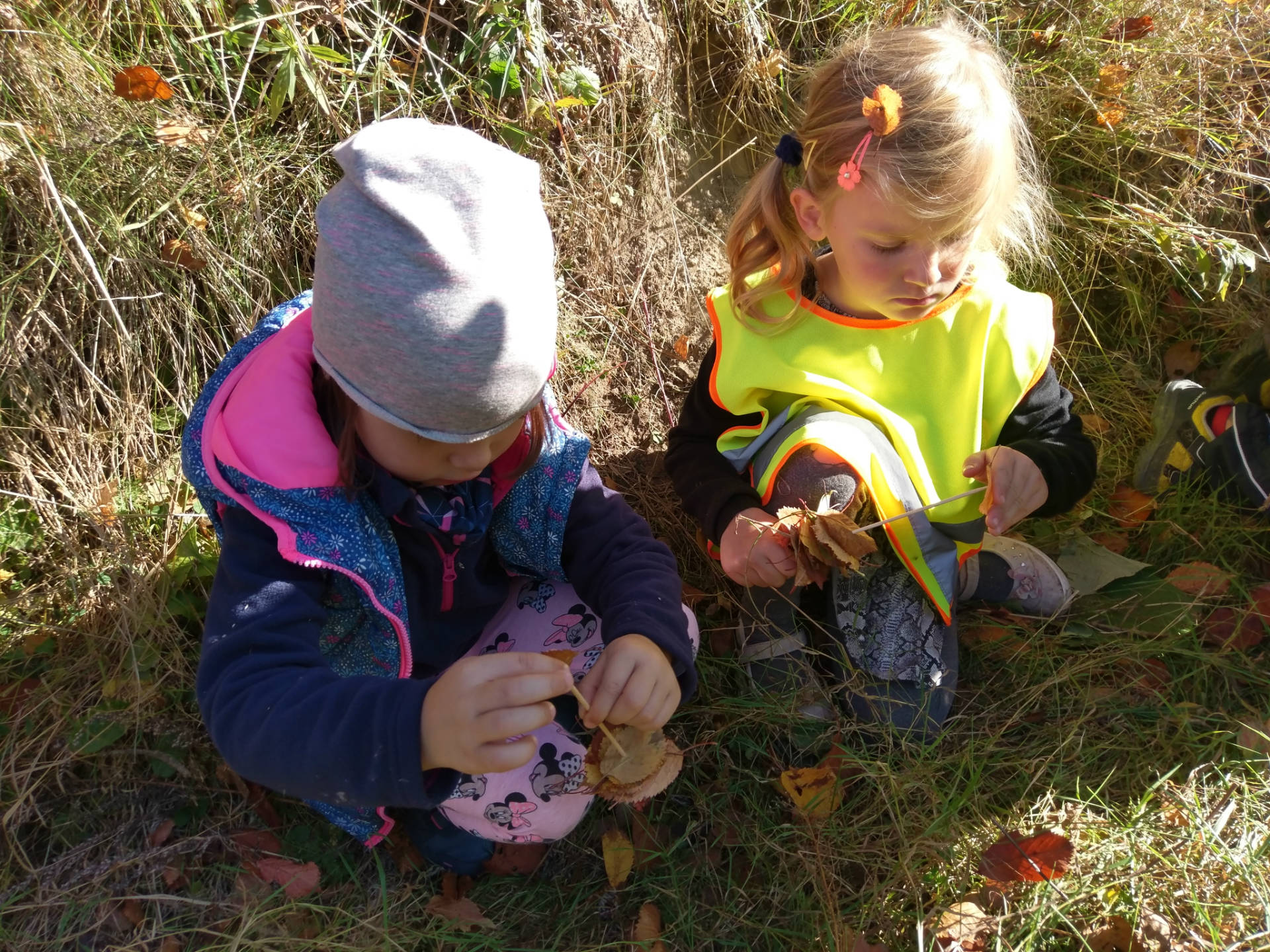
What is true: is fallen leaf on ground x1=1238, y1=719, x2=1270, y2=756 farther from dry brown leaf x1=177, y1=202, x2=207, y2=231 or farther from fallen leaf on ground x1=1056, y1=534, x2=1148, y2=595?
dry brown leaf x1=177, y1=202, x2=207, y2=231

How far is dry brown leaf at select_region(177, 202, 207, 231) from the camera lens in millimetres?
2131

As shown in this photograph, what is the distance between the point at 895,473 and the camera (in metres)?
1.95

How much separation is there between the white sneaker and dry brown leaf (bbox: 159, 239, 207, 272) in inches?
79.7

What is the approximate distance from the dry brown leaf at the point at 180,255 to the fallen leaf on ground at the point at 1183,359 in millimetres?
2779

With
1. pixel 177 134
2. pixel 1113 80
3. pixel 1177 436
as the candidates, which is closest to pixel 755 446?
pixel 1177 436

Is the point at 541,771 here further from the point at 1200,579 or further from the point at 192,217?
the point at 1200,579

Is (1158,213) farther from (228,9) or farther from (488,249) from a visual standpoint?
(228,9)

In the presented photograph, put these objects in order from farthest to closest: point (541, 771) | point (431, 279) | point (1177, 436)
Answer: point (1177, 436) < point (541, 771) < point (431, 279)

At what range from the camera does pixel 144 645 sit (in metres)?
1.97

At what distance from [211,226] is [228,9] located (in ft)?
1.78

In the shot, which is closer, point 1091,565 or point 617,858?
point 617,858

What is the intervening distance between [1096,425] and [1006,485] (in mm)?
962

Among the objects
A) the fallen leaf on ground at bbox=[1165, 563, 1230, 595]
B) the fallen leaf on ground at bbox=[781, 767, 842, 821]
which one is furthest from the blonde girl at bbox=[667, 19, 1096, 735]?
the fallen leaf on ground at bbox=[1165, 563, 1230, 595]

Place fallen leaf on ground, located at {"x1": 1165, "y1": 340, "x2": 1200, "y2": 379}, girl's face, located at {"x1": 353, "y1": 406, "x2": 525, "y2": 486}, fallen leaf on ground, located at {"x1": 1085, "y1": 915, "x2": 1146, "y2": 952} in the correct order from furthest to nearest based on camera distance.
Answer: fallen leaf on ground, located at {"x1": 1165, "y1": 340, "x2": 1200, "y2": 379}, fallen leaf on ground, located at {"x1": 1085, "y1": 915, "x2": 1146, "y2": 952}, girl's face, located at {"x1": 353, "y1": 406, "x2": 525, "y2": 486}
